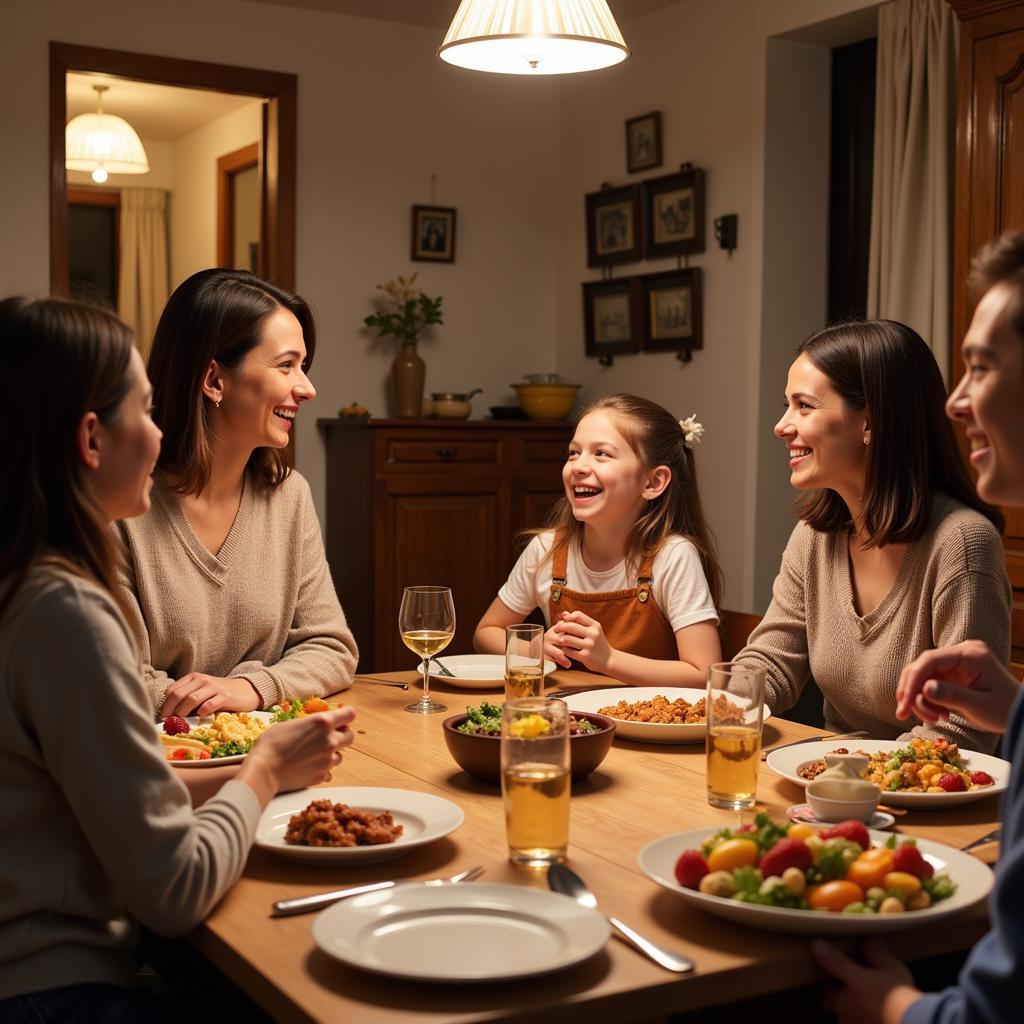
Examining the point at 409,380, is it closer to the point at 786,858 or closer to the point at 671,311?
the point at 671,311

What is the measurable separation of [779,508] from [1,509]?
3890 mm

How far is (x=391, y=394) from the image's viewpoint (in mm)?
5539

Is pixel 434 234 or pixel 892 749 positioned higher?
pixel 434 234

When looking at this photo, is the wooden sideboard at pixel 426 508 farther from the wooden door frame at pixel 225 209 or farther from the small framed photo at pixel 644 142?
the wooden door frame at pixel 225 209

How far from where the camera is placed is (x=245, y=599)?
91.4 inches

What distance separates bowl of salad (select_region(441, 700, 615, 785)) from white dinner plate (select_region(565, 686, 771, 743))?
0.30 feet

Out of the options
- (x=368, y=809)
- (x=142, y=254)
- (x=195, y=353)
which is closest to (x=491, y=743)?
(x=368, y=809)

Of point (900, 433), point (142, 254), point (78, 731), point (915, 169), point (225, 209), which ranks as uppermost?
point (225, 209)

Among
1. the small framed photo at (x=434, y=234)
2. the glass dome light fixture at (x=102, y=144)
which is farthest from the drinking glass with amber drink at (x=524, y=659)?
the glass dome light fixture at (x=102, y=144)

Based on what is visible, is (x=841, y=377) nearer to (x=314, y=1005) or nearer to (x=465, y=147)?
(x=314, y=1005)

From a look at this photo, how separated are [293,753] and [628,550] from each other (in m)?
1.47

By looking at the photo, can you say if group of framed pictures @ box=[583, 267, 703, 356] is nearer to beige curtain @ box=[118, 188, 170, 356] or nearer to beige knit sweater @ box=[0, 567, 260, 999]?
beige curtain @ box=[118, 188, 170, 356]

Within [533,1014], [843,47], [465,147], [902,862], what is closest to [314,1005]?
[533,1014]

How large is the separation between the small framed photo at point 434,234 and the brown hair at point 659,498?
9.25 feet
